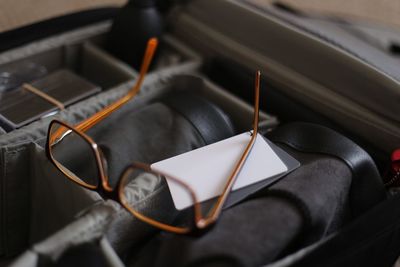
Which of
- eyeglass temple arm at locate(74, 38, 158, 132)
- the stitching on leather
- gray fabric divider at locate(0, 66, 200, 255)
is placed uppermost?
the stitching on leather

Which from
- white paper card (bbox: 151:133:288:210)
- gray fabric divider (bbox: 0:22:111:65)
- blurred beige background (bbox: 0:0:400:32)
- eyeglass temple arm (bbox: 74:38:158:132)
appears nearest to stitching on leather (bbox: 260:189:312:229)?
white paper card (bbox: 151:133:288:210)

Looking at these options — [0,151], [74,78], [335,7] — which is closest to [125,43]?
[74,78]

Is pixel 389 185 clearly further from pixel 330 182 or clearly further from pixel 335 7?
pixel 335 7

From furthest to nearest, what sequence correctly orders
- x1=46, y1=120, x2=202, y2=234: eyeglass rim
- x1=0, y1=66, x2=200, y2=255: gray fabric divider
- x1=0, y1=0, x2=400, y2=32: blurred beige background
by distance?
x1=0, y1=0, x2=400, y2=32: blurred beige background → x1=0, y1=66, x2=200, y2=255: gray fabric divider → x1=46, y1=120, x2=202, y2=234: eyeglass rim

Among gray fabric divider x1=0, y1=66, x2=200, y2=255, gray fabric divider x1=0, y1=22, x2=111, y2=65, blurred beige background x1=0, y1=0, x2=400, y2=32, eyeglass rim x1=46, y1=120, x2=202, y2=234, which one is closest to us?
eyeglass rim x1=46, y1=120, x2=202, y2=234

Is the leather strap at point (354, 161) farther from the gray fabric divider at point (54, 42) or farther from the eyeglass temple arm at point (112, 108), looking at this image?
the gray fabric divider at point (54, 42)

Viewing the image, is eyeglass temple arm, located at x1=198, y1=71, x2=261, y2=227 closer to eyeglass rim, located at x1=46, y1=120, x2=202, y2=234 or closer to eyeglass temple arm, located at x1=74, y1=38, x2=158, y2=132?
eyeglass rim, located at x1=46, y1=120, x2=202, y2=234

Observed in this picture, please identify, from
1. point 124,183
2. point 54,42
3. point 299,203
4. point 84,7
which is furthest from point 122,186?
point 84,7
